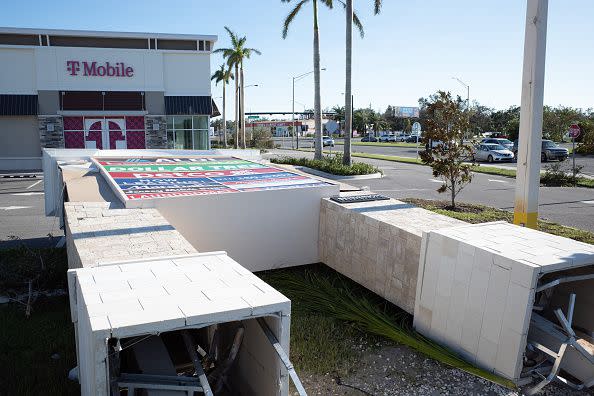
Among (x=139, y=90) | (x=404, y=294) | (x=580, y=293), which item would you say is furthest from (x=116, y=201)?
(x=139, y=90)

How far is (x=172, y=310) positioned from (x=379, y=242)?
15.5 ft

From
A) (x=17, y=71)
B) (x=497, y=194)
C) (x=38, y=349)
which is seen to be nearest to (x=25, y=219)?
(x=38, y=349)

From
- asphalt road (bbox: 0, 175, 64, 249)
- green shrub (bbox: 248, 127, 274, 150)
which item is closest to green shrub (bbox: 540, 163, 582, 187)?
asphalt road (bbox: 0, 175, 64, 249)

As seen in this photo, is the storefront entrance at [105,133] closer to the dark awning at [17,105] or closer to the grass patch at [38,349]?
the dark awning at [17,105]

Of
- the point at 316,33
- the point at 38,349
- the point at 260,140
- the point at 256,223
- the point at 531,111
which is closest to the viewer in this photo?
the point at 38,349

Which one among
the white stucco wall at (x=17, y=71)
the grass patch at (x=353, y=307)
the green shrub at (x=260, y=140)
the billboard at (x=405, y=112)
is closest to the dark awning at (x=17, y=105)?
the white stucco wall at (x=17, y=71)

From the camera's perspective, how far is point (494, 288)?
17.1 ft

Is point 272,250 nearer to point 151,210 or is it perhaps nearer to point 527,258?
point 151,210

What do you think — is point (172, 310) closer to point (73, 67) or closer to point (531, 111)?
point (531, 111)

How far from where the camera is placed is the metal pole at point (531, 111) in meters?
7.82

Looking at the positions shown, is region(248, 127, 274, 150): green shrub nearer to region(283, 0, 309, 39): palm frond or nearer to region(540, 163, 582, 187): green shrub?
region(283, 0, 309, 39): palm frond

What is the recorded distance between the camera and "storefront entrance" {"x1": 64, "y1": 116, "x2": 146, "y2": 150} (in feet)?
99.2

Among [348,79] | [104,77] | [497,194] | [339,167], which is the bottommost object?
[497,194]

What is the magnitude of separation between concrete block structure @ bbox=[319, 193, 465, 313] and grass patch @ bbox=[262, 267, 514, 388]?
6.9 inches
